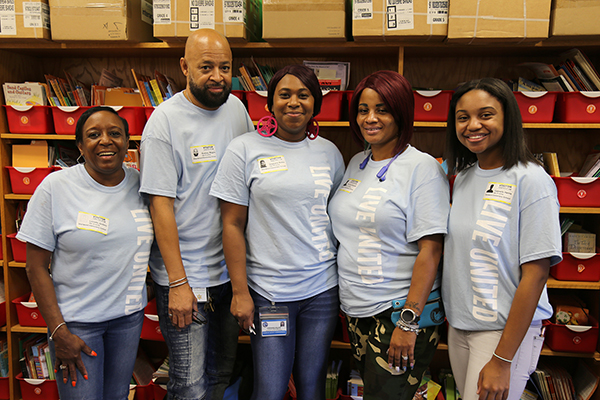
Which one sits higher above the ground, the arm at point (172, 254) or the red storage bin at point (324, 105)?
the red storage bin at point (324, 105)

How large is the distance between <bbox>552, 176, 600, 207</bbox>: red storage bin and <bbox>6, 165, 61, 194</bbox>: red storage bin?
284 centimetres

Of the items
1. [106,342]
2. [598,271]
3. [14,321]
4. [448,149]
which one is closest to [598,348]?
[598,271]

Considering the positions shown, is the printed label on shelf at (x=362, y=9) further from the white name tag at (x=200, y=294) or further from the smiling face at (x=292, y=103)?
the white name tag at (x=200, y=294)

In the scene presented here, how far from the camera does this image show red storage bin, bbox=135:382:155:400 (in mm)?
2406

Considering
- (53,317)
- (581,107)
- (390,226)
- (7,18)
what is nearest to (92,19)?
(7,18)

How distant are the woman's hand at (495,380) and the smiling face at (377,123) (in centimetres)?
80

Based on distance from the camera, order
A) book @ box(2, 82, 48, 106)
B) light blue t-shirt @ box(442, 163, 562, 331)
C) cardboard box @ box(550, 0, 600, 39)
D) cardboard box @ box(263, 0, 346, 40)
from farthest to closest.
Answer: book @ box(2, 82, 48, 106)
cardboard box @ box(263, 0, 346, 40)
cardboard box @ box(550, 0, 600, 39)
light blue t-shirt @ box(442, 163, 562, 331)

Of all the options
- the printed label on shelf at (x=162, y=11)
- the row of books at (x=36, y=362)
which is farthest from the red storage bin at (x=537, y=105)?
the row of books at (x=36, y=362)

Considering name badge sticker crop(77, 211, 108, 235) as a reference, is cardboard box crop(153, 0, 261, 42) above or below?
above

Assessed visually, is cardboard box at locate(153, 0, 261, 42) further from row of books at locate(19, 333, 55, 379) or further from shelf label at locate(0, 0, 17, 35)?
row of books at locate(19, 333, 55, 379)

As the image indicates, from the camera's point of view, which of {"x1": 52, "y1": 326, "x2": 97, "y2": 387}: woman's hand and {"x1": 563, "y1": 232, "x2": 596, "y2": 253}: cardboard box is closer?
{"x1": 52, "y1": 326, "x2": 97, "y2": 387}: woman's hand

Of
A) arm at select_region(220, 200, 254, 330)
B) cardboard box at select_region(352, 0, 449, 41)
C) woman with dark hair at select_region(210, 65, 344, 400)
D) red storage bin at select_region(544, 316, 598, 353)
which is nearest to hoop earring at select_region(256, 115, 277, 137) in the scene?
woman with dark hair at select_region(210, 65, 344, 400)

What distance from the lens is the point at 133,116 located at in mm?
2205

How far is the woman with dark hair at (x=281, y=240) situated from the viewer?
1.47m
